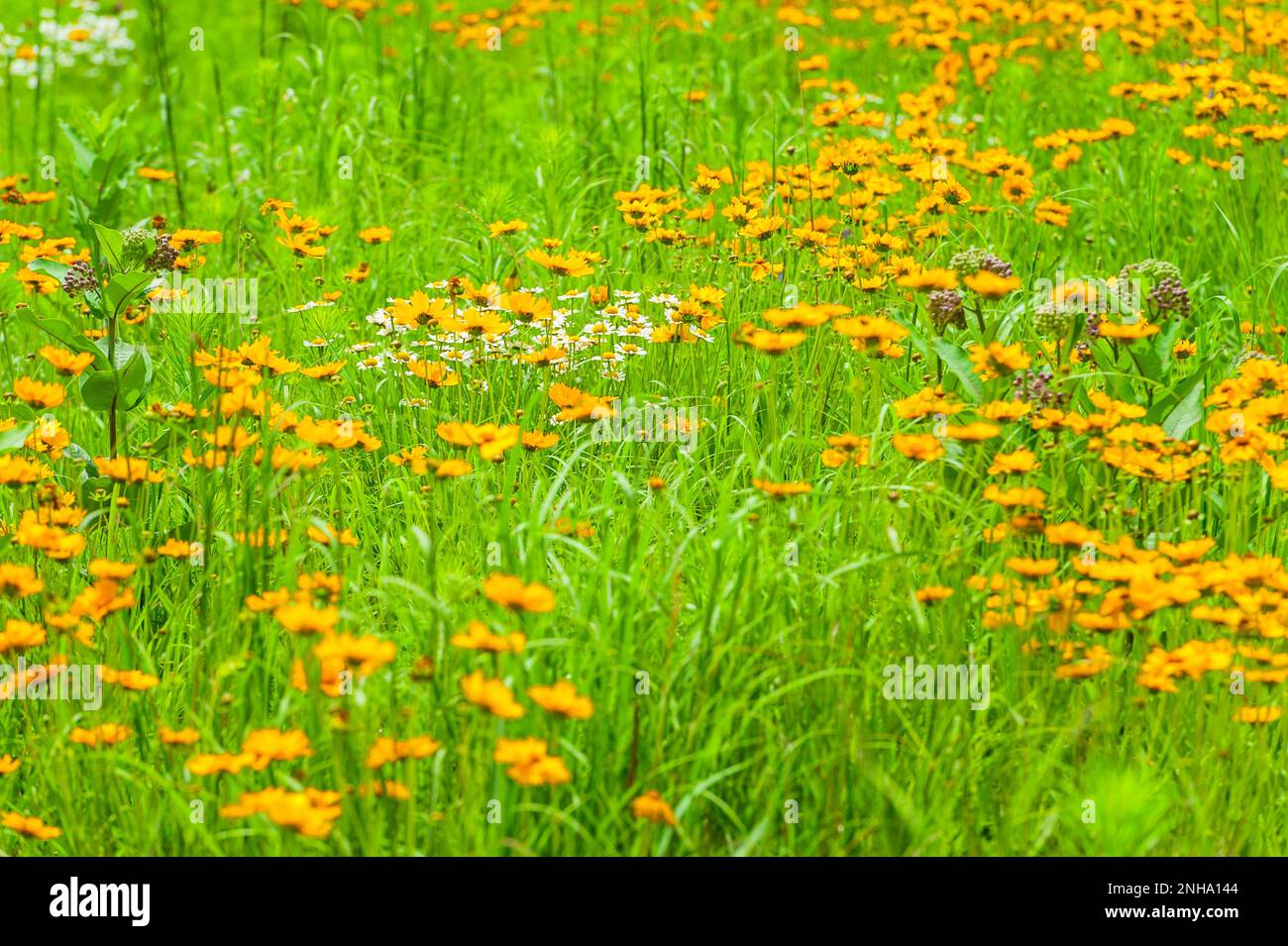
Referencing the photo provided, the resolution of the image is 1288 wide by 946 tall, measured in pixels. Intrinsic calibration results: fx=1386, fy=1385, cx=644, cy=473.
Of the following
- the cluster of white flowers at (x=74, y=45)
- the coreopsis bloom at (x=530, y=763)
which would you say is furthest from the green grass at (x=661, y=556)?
the cluster of white flowers at (x=74, y=45)

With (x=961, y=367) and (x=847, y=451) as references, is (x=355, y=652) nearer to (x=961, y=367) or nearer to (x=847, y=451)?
(x=847, y=451)

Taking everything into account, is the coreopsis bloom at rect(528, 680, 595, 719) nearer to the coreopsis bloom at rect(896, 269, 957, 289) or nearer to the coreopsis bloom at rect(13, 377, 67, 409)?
the coreopsis bloom at rect(896, 269, 957, 289)

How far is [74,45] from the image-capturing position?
25.0ft

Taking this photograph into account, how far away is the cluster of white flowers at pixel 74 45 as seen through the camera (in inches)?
267

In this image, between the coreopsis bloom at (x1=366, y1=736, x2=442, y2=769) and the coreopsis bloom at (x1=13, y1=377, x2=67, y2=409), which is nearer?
the coreopsis bloom at (x1=366, y1=736, x2=442, y2=769)

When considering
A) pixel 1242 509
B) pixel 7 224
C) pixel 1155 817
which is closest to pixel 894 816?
pixel 1155 817

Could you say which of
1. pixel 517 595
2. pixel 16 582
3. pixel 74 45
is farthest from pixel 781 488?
pixel 74 45

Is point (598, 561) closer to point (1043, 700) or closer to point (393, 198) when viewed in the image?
point (1043, 700)

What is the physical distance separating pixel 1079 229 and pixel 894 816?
128 inches

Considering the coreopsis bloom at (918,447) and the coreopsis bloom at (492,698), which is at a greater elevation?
→ the coreopsis bloom at (918,447)

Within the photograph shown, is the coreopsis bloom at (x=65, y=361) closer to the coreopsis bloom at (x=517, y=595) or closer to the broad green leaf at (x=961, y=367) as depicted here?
the coreopsis bloom at (x=517, y=595)

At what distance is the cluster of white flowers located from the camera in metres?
6.77

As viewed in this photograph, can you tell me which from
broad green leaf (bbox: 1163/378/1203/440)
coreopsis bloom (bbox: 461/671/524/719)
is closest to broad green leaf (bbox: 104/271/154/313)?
coreopsis bloom (bbox: 461/671/524/719)
